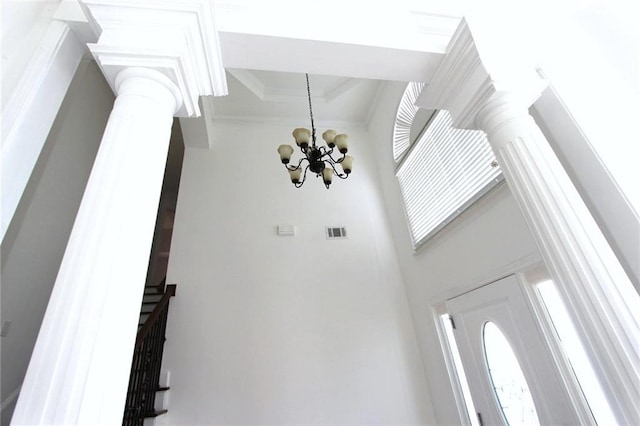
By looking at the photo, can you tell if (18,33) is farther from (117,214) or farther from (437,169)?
(437,169)

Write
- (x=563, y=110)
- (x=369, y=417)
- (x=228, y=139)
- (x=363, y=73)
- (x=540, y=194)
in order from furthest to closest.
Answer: (x=228, y=139) → (x=369, y=417) → (x=363, y=73) → (x=563, y=110) → (x=540, y=194)

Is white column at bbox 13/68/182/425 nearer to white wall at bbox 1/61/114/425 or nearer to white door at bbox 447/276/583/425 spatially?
white wall at bbox 1/61/114/425

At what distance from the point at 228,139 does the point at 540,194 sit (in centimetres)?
386

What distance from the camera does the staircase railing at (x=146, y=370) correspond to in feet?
6.54

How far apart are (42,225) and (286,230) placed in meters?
2.20

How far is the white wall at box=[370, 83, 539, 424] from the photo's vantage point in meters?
2.03

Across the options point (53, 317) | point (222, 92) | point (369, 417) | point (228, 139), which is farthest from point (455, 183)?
point (228, 139)

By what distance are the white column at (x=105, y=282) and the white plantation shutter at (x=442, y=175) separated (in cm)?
216

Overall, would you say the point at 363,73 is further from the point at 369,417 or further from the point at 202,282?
the point at 369,417

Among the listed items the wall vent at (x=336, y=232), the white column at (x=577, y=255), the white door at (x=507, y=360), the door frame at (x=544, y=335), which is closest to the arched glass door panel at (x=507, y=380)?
the white door at (x=507, y=360)

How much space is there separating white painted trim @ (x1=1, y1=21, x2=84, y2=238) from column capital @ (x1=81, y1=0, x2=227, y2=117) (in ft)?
0.48

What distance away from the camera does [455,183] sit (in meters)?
2.55

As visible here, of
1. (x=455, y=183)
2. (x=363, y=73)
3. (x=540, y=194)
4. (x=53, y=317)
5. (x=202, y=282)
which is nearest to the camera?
(x=53, y=317)

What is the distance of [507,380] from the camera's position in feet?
6.95
